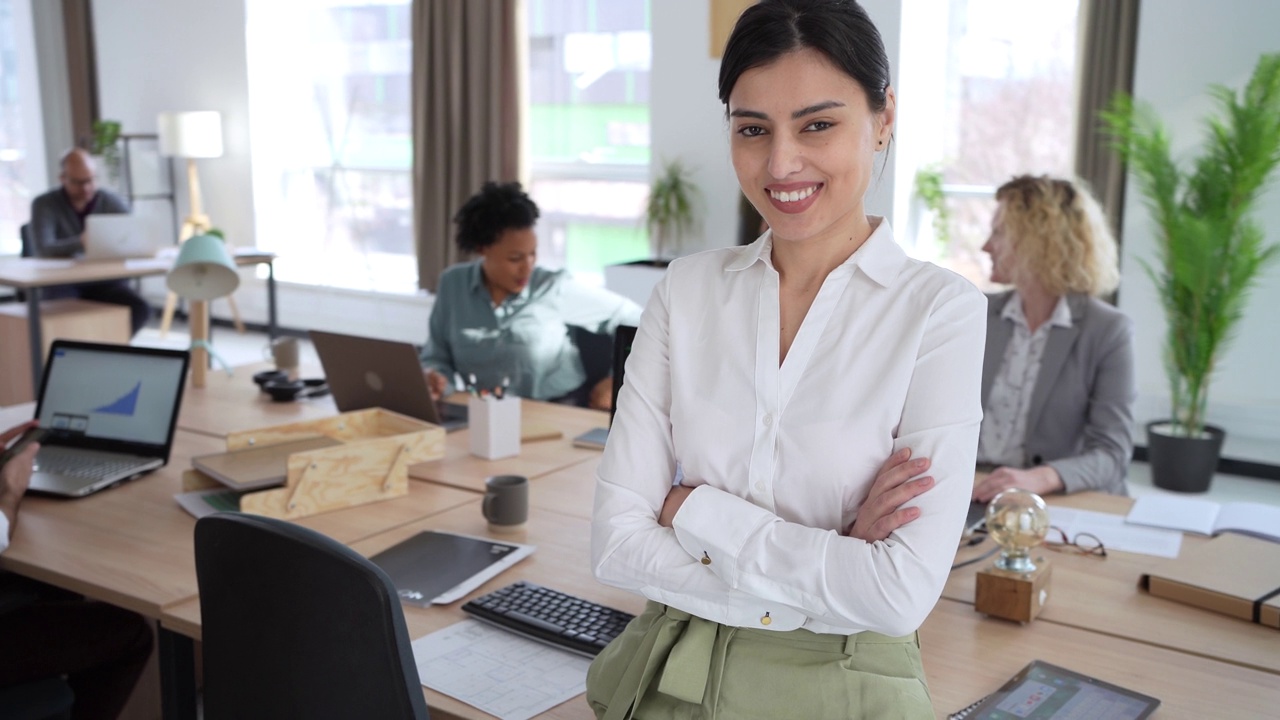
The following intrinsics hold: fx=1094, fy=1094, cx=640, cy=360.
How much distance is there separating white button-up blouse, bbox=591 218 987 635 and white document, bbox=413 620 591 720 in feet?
0.79

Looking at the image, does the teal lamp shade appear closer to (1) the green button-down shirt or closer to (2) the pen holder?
(1) the green button-down shirt

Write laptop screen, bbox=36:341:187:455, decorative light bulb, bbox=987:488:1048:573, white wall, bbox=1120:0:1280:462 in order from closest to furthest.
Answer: decorative light bulb, bbox=987:488:1048:573
laptop screen, bbox=36:341:187:455
white wall, bbox=1120:0:1280:462

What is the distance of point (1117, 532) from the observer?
211 cm

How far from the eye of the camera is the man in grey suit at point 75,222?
654 cm

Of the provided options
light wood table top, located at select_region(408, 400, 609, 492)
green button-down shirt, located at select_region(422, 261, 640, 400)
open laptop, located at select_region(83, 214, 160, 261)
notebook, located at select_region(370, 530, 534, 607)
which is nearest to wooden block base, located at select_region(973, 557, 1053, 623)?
notebook, located at select_region(370, 530, 534, 607)

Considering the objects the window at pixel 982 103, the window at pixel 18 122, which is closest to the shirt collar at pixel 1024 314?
the window at pixel 982 103

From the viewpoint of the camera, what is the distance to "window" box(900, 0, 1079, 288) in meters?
5.28

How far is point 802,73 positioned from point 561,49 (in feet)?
18.5

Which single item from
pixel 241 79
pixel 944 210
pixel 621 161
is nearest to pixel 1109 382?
pixel 944 210

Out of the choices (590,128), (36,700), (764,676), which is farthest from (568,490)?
(590,128)

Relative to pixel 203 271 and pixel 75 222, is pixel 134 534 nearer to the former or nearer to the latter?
pixel 203 271

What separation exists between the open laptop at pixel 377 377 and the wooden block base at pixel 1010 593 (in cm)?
144

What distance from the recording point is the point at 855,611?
120 centimetres

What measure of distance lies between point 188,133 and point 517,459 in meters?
6.15
